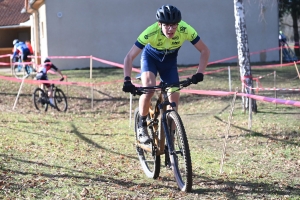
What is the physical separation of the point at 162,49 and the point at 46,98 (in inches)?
373

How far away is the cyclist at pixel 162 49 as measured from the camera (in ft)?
18.4

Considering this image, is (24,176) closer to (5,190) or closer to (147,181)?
(5,190)

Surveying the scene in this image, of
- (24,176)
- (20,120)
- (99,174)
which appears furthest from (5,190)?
(20,120)

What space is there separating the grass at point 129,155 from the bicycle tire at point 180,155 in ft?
0.51

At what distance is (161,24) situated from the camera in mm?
5719

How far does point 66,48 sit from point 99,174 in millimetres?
19594

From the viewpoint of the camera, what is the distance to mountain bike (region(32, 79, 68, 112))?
14.9 m

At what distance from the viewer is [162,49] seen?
19.7ft

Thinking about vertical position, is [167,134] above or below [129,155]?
above

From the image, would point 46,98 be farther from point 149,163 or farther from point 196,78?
point 196,78

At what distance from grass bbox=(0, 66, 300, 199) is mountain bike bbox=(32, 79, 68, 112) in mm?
325

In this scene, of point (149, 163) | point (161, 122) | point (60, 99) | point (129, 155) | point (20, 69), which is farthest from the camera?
point (20, 69)

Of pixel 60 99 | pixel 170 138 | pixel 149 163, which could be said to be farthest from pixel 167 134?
pixel 60 99

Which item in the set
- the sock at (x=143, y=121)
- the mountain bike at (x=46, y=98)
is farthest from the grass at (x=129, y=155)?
the sock at (x=143, y=121)
